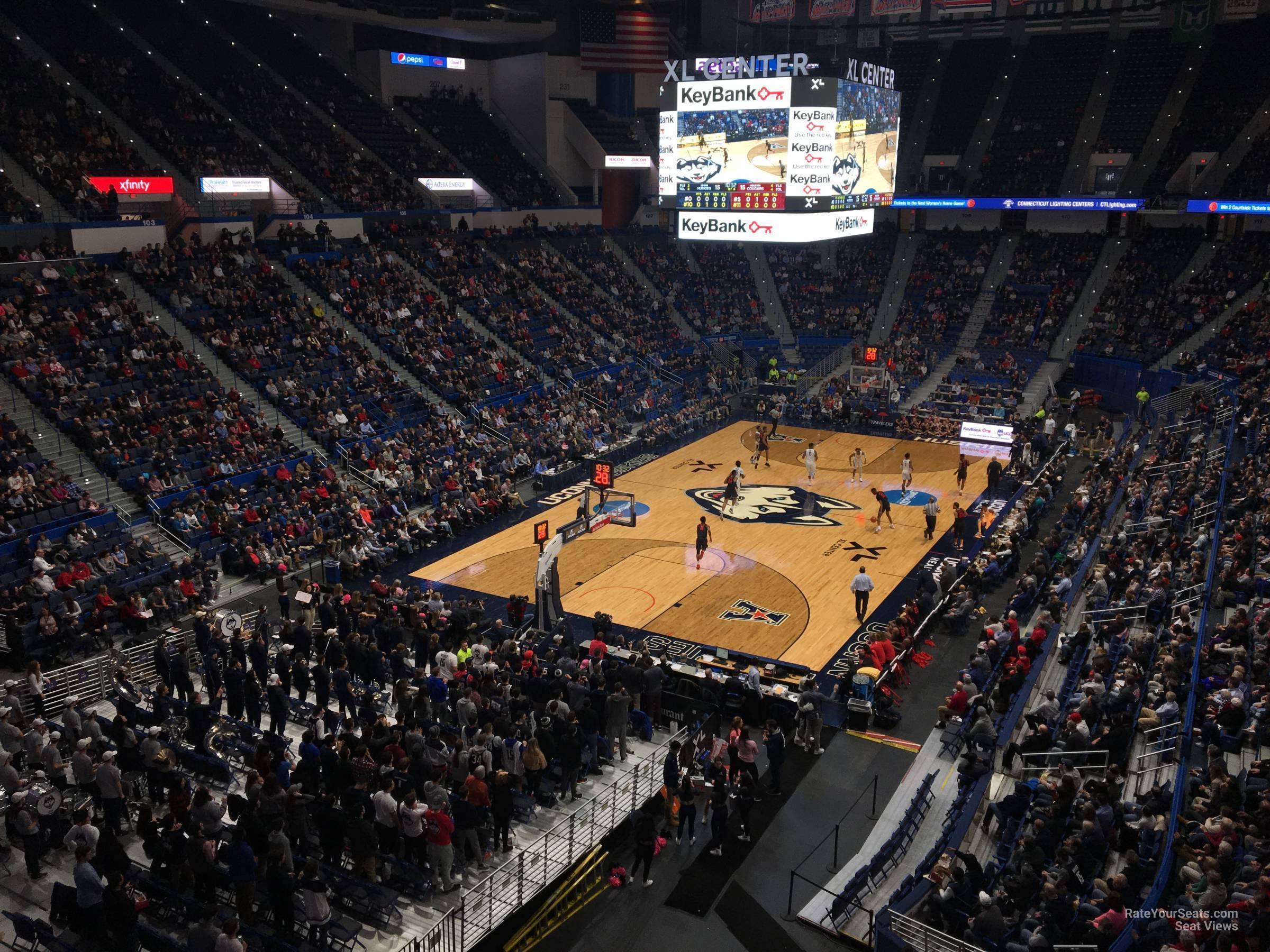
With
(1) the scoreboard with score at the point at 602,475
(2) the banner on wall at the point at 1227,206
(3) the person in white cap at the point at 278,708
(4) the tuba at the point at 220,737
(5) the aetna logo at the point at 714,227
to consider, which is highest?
(2) the banner on wall at the point at 1227,206

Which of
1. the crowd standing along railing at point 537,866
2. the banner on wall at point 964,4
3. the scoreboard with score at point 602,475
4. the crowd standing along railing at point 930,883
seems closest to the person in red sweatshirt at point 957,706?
the crowd standing along railing at point 930,883

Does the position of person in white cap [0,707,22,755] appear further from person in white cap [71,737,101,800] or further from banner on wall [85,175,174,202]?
banner on wall [85,175,174,202]

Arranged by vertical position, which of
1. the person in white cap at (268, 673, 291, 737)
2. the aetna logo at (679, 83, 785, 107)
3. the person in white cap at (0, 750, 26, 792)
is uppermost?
the aetna logo at (679, 83, 785, 107)

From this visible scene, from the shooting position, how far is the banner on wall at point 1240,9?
4250 cm

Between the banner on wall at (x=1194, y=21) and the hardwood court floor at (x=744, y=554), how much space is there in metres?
23.3

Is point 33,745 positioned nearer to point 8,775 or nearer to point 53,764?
point 53,764

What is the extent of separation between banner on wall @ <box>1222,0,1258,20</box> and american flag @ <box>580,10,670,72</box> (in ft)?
80.1

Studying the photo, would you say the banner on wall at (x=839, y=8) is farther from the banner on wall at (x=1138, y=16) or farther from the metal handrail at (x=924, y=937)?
the metal handrail at (x=924, y=937)

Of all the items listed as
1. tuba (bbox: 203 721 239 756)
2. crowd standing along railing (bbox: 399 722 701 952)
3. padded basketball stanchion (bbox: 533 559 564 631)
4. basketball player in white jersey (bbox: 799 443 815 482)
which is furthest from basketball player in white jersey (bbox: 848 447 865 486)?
tuba (bbox: 203 721 239 756)

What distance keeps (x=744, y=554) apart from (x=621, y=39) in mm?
33079

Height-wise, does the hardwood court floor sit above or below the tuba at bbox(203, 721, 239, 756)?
below

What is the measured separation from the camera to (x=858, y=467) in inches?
1267

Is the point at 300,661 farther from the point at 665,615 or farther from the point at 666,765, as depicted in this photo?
the point at 665,615

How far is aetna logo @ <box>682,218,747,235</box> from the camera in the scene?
30344 millimetres
